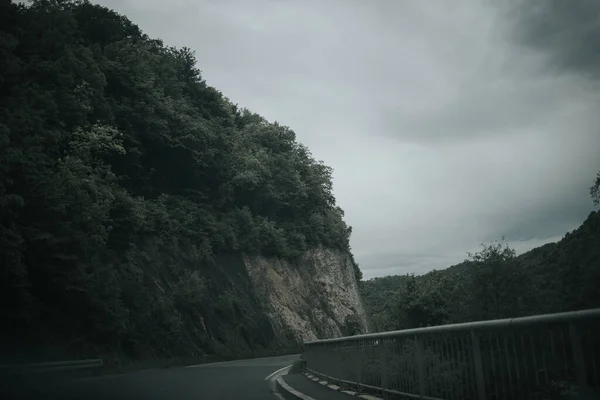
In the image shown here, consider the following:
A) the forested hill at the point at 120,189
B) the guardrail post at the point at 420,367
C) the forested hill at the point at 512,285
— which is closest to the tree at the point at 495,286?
the forested hill at the point at 512,285

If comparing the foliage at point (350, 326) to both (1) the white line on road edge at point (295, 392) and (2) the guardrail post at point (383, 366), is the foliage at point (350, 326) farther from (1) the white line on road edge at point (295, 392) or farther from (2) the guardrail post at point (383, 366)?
(2) the guardrail post at point (383, 366)

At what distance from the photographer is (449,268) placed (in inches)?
2913

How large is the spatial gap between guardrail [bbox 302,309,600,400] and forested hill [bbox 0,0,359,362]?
1690 cm

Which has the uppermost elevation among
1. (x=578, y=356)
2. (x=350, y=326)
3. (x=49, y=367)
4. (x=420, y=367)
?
(x=578, y=356)

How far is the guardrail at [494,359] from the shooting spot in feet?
18.3

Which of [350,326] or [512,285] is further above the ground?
[512,285]

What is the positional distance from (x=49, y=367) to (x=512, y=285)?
97.3ft

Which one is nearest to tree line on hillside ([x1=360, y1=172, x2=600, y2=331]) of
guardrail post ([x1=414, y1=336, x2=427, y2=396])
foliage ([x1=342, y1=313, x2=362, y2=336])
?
foliage ([x1=342, y1=313, x2=362, y2=336])

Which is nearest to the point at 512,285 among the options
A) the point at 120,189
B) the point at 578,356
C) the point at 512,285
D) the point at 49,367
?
the point at 512,285

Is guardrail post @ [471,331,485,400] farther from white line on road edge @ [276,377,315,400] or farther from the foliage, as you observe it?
the foliage

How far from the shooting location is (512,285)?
125ft

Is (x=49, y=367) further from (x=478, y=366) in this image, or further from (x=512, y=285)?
(x=512, y=285)

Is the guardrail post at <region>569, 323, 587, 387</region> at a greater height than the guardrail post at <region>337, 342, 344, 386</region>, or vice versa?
the guardrail post at <region>569, 323, 587, 387</region>

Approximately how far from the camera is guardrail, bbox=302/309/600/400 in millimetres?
5578
